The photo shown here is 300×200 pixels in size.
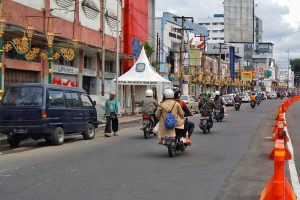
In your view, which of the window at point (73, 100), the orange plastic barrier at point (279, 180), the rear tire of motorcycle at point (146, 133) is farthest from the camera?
the rear tire of motorcycle at point (146, 133)

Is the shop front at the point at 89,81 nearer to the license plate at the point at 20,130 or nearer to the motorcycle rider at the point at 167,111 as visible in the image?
the license plate at the point at 20,130

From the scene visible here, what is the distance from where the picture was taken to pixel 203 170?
10242mm

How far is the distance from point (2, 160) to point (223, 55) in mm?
111364

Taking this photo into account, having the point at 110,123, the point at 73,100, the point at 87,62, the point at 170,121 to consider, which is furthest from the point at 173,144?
the point at 87,62

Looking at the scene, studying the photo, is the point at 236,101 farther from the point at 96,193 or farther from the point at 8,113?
the point at 96,193

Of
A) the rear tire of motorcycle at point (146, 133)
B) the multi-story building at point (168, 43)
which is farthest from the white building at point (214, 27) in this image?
the rear tire of motorcycle at point (146, 133)

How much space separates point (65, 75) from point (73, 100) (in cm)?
1363

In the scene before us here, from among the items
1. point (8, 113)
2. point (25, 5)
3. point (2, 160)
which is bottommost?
point (2, 160)

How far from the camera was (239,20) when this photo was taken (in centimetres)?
2439

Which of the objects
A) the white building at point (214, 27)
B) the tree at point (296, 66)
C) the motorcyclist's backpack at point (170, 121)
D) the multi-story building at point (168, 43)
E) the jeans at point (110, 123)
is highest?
the white building at point (214, 27)

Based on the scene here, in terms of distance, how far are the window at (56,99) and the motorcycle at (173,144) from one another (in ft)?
14.5

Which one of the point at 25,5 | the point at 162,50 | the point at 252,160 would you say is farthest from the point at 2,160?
the point at 162,50

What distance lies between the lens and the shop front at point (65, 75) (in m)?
28.2

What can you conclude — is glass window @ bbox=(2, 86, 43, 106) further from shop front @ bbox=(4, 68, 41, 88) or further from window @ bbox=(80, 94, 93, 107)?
shop front @ bbox=(4, 68, 41, 88)
